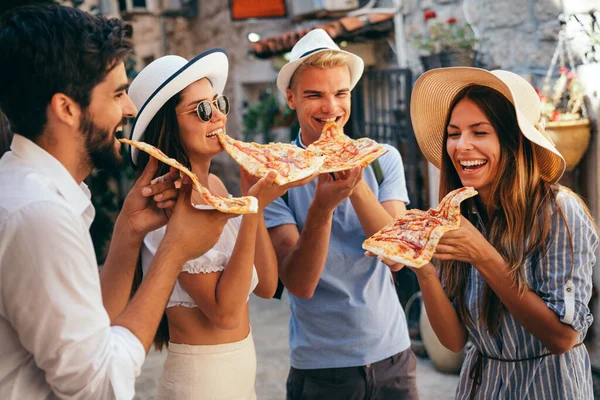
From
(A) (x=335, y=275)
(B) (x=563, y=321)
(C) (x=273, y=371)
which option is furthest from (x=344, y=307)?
(C) (x=273, y=371)

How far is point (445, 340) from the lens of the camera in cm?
231

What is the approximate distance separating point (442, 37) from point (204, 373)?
424 centimetres

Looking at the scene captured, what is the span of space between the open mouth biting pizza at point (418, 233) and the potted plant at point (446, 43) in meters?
3.48

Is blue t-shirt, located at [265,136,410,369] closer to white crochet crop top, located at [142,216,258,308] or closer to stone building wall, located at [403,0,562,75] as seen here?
white crochet crop top, located at [142,216,258,308]

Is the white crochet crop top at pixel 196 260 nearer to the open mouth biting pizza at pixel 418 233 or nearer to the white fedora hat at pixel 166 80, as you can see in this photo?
the white fedora hat at pixel 166 80

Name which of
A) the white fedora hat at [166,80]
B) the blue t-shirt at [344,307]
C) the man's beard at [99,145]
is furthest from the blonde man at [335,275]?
Result: the man's beard at [99,145]

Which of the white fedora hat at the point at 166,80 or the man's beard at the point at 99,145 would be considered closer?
the man's beard at the point at 99,145

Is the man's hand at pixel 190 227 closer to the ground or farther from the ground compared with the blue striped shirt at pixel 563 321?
farther from the ground

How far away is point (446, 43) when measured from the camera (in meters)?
5.53

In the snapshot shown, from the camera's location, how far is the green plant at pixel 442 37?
5.43 m

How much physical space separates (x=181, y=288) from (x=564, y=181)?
3.31m

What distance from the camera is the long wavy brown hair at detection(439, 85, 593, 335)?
2.09 metres

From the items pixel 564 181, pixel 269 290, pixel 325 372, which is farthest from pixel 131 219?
pixel 564 181

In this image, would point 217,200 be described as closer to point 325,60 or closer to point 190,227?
point 190,227
